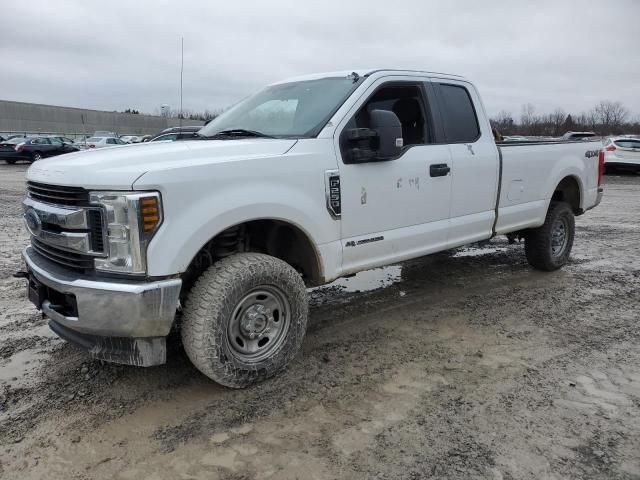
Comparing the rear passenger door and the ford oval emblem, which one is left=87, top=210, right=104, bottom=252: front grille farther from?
the rear passenger door

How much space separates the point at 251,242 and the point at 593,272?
4.58m

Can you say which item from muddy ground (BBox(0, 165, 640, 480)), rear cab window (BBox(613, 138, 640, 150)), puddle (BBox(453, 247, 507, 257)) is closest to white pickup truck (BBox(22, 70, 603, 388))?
→ muddy ground (BBox(0, 165, 640, 480))

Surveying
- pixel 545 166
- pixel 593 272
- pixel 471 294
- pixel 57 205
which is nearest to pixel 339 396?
pixel 57 205

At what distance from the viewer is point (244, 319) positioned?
3.38 meters

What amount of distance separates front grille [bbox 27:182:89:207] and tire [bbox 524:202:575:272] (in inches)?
197

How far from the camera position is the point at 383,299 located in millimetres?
5340

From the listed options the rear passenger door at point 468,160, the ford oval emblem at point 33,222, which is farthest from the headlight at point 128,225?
the rear passenger door at point 468,160

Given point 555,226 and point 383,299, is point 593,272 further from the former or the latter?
point 383,299

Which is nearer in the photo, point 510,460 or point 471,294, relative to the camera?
point 510,460

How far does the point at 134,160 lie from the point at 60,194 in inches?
20.9

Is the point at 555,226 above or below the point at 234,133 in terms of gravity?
below

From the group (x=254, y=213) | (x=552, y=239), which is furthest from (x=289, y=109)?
(x=552, y=239)

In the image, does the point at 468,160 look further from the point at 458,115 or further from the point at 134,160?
the point at 134,160

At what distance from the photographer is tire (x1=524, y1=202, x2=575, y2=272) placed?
20.1 feet
